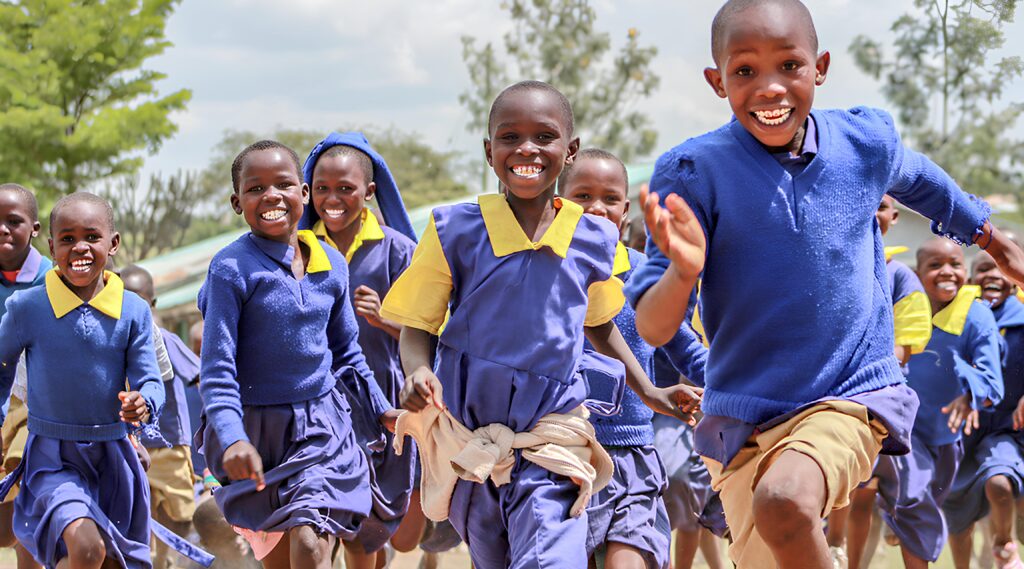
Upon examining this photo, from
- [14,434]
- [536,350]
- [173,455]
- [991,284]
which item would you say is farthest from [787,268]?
[173,455]

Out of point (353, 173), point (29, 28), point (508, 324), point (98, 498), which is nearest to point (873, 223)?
point (508, 324)

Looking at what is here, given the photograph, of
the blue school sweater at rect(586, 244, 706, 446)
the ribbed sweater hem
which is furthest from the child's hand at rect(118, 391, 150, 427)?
the ribbed sweater hem

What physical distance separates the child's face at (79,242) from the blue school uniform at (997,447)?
552 cm

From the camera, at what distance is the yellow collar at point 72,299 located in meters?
5.67

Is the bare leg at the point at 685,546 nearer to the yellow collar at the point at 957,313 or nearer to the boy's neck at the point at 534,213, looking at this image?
the yellow collar at the point at 957,313

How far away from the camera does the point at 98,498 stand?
5742 mm

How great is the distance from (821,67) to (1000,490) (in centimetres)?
512

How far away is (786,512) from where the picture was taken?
10.8 feet

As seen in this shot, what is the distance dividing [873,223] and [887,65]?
18987 mm

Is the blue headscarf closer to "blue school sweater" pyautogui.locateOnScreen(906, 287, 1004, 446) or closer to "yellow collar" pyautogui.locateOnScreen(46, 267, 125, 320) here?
"yellow collar" pyautogui.locateOnScreen(46, 267, 125, 320)

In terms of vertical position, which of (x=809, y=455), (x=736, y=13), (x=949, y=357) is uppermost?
(x=736, y=13)

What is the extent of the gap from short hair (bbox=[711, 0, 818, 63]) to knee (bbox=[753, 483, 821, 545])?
1247 millimetres

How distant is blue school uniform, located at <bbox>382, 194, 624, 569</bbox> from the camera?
4.16 meters

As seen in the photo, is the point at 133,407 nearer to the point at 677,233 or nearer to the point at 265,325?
the point at 265,325
